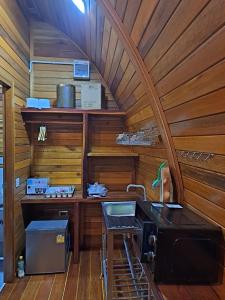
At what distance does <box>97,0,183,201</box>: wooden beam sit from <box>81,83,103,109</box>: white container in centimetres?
155

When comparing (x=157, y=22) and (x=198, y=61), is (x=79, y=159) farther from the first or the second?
(x=198, y=61)

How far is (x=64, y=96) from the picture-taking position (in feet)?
10.2

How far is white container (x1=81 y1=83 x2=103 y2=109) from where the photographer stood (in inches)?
125

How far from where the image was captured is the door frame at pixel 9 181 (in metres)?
2.60

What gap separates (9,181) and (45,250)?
3.06ft

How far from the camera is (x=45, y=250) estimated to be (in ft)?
9.39

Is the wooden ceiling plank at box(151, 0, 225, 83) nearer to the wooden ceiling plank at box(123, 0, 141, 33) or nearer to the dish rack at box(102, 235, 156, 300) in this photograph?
the wooden ceiling plank at box(123, 0, 141, 33)

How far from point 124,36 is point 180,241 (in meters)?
1.28

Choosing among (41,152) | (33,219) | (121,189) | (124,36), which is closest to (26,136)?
(41,152)

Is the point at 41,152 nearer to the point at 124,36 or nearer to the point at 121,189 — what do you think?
the point at 121,189

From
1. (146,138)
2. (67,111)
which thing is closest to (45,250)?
(67,111)

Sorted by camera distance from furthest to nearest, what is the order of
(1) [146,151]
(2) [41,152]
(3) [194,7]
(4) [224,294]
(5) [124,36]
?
1. (2) [41,152]
2. (1) [146,151]
3. (5) [124,36]
4. (4) [224,294]
5. (3) [194,7]

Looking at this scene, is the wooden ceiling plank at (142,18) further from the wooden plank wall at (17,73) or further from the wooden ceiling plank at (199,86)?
the wooden plank wall at (17,73)

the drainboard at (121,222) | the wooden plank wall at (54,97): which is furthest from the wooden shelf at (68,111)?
the drainboard at (121,222)
